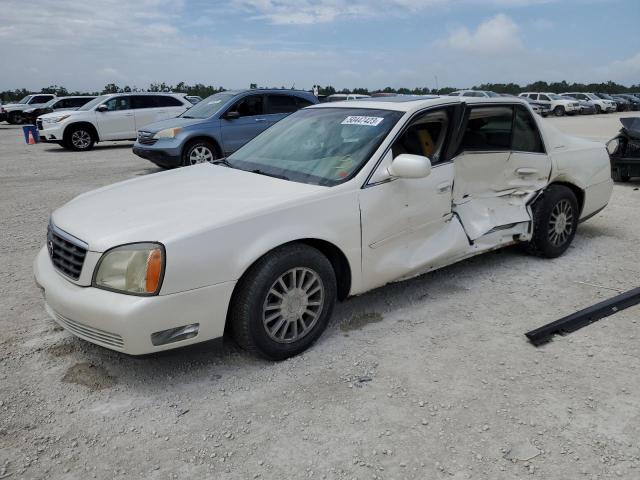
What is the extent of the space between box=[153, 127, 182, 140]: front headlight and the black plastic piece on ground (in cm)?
799

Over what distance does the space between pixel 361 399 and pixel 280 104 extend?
8986mm

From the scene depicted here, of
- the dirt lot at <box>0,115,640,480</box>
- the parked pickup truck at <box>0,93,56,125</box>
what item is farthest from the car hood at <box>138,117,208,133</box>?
the parked pickup truck at <box>0,93,56,125</box>

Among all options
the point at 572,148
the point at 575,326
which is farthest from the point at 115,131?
the point at 575,326

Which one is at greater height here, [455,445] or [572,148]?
[572,148]

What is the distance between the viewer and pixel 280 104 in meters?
11.0

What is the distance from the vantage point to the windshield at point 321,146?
3.62 m

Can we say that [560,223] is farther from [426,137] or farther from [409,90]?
[409,90]

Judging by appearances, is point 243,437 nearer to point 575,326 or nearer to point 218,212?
point 218,212

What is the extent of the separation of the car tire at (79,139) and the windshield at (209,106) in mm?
5994

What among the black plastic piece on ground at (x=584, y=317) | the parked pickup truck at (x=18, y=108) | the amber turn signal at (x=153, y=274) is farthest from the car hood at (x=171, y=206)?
the parked pickup truck at (x=18, y=108)

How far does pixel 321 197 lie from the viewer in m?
3.31

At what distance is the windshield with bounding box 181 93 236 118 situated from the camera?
1051 centimetres

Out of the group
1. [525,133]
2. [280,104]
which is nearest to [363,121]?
[525,133]

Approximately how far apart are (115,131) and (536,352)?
577 inches
